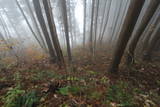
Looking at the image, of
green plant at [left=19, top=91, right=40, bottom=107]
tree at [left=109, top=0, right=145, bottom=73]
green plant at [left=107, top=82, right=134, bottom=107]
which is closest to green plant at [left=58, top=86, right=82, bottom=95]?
green plant at [left=19, top=91, right=40, bottom=107]

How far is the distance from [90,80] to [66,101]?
1508 mm

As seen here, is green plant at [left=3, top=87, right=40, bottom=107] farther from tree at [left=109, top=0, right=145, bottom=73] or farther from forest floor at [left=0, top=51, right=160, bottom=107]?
tree at [left=109, top=0, right=145, bottom=73]

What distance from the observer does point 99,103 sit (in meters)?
2.54

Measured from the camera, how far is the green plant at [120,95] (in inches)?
105

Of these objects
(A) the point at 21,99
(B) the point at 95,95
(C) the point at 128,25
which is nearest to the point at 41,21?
(A) the point at 21,99

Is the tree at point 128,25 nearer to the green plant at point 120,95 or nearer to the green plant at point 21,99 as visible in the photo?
the green plant at point 120,95

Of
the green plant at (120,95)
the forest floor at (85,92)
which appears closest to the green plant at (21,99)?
the forest floor at (85,92)

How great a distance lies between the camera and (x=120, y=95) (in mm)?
2980

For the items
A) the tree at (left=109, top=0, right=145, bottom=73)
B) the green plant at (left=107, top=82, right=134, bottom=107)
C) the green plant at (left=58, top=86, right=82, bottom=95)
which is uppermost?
the tree at (left=109, top=0, right=145, bottom=73)

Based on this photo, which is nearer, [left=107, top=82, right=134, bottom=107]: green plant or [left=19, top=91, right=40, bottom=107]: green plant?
[left=19, top=91, right=40, bottom=107]: green plant

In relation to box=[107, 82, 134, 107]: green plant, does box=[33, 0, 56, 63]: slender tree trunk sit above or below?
above

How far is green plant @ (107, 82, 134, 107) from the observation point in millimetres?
2660

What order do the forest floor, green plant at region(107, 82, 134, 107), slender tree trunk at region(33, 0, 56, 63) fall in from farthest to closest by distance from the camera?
slender tree trunk at region(33, 0, 56, 63) < green plant at region(107, 82, 134, 107) < the forest floor

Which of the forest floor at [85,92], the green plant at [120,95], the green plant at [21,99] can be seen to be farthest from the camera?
the green plant at [120,95]
